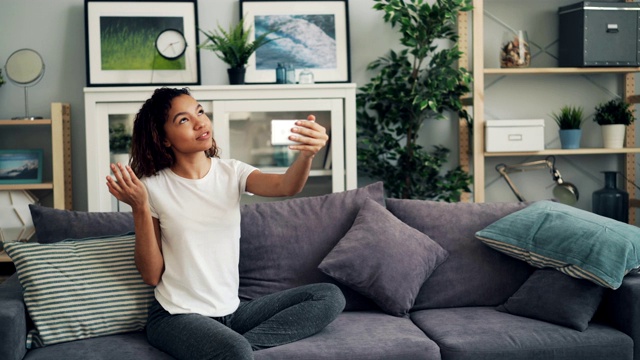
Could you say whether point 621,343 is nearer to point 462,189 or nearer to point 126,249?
point 126,249

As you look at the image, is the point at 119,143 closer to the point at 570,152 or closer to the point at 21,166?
the point at 21,166

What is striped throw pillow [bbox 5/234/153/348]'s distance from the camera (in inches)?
81.7

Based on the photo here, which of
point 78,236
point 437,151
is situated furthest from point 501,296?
point 437,151

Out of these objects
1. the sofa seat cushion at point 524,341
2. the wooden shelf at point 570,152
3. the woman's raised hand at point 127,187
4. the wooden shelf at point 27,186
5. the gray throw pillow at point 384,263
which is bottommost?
the sofa seat cushion at point 524,341

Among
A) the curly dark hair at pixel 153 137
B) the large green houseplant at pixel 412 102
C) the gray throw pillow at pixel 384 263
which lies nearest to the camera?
the curly dark hair at pixel 153 137

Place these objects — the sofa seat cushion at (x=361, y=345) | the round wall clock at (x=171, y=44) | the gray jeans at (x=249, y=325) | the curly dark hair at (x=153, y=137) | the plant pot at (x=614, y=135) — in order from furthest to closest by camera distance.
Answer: the plant pot at (x=614, y=135), the round wall clock at (x=171, y=44), the curly dark hair at (x=153, y=137), the sofa seat cushion at (x=361, y=345), the gray jeans at (x=249, y=325)

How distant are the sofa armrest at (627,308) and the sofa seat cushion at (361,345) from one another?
1.88 ft

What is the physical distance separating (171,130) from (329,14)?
76.1 inches

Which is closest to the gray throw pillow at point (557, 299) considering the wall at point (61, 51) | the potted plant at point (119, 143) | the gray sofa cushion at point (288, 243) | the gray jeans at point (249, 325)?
the gray sofa cushion at point (288, 243)

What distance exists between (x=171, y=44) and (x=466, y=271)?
6.68 ft

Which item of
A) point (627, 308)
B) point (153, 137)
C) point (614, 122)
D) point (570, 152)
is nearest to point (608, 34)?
point (614, 122)

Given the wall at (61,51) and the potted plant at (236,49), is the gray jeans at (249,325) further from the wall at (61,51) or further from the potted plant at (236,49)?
the wall at (61,51)

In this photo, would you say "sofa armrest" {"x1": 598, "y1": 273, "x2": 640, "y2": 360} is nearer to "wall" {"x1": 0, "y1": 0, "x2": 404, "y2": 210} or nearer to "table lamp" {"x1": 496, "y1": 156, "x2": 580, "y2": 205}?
"table lamp" {"x1": 496, "y1": 156, "x2": 580, "y2": 205}

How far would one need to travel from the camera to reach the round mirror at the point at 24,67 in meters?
3.68
